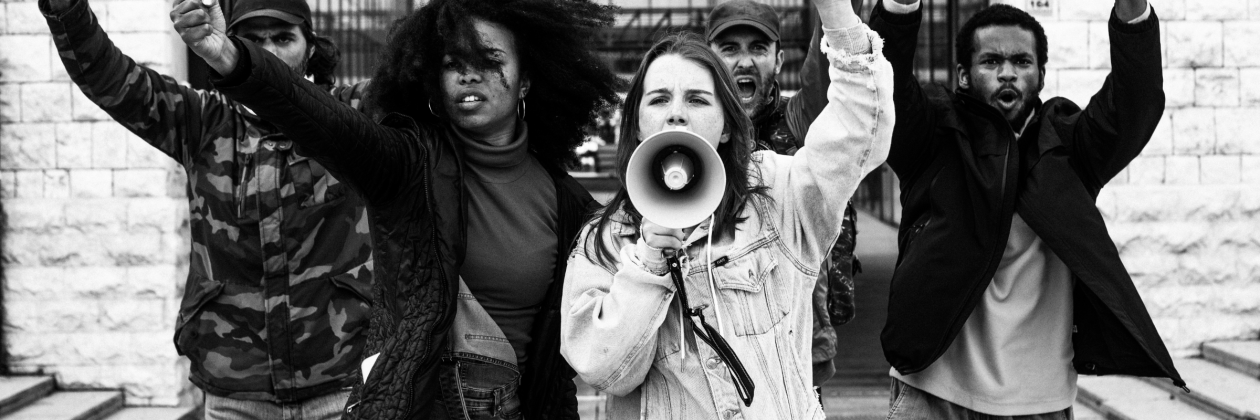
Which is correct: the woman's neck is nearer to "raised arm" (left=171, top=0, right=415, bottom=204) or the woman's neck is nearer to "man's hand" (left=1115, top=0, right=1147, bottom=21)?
"raised arm" (left=171, top=0, right=415, bottom=204)

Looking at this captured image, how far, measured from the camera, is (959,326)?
3.49m

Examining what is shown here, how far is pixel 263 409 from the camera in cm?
382

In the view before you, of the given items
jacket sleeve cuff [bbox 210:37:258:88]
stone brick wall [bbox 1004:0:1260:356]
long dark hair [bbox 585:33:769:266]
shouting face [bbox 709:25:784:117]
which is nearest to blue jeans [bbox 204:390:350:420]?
long dark hair [bbox 585:33:769:266]

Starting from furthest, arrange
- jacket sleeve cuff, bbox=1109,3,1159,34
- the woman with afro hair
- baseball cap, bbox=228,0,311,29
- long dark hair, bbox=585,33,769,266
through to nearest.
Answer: baseball cap, bbox=228,0,311,29 < jacket sleeve cuff, bbox=1109,3,1159,34 < the woman with afro hair < long dark hair, bbox=585,33,769,266

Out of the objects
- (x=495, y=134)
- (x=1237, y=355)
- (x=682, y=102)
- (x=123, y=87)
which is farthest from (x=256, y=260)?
(x=1237, y=355)

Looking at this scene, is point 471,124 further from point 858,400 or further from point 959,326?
point 858,400

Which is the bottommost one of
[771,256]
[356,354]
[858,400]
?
[858,400]

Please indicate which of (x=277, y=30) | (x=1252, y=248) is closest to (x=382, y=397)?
(x=277, y=30)

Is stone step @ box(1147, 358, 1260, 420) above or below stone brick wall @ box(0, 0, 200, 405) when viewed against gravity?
below

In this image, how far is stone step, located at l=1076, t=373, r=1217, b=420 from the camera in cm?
612

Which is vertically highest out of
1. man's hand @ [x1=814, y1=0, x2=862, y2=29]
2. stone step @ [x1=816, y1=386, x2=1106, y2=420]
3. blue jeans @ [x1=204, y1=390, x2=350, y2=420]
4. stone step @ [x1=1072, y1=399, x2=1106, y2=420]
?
man's hand @ [x1=814, y1=0, x2=862, y2=29]

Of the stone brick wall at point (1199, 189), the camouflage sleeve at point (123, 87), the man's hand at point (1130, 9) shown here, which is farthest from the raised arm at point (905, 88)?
the stone brick wall at point (1199, 189)

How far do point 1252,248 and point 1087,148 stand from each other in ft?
12.9

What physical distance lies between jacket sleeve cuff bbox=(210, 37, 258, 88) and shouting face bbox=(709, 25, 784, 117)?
2.24 metres
